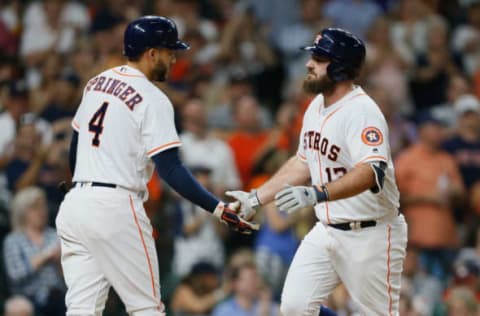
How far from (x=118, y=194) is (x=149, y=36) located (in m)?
0.96

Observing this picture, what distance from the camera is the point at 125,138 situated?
6.07 m

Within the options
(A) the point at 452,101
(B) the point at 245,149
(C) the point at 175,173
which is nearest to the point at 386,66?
(A) the point at 452,101

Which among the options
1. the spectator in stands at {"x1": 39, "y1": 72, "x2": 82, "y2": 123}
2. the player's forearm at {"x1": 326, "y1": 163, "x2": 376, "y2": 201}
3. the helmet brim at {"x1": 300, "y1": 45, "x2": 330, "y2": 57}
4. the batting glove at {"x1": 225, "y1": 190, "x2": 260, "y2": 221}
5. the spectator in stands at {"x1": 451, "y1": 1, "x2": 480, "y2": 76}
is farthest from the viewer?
the spectator in stands at {"x1": 451, "y1": 1, "x2": 480, "y2": 76}

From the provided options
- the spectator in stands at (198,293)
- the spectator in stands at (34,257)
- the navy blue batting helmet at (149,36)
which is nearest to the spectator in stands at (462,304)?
the spectator in stands at (198,293)

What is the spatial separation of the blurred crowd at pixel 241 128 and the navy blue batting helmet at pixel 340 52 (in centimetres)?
313

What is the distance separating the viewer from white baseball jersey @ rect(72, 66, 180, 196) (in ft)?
19.9

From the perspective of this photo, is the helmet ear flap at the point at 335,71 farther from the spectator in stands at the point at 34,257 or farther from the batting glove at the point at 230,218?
the spectator in stands at the point at 34,257

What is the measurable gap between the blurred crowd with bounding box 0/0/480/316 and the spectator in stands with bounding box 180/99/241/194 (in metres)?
0.02

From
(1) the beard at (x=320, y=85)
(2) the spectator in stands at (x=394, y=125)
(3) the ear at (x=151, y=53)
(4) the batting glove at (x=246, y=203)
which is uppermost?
(3) the ear at (x=151, y=53)

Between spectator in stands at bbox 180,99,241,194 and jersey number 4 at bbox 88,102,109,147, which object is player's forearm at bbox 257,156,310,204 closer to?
jersey number 4 at bbox 88,102,109,147

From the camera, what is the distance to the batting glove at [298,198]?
5.99m

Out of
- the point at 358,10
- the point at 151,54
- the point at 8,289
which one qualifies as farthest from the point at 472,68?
the point at 151,54

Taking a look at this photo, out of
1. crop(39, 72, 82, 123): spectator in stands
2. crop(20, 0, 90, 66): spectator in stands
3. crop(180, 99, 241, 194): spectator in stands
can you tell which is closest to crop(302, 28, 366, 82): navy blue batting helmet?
crop(180, 99, 241, 194): spectator in stands

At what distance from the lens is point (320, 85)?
658 cm
